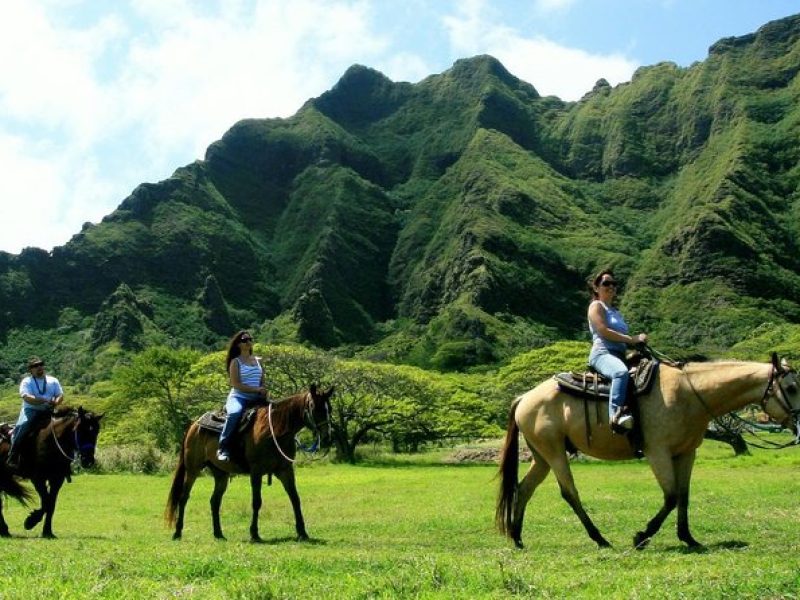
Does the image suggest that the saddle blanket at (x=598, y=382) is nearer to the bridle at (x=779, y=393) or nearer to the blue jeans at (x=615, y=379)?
the blue jeans at (x=615, y=379)

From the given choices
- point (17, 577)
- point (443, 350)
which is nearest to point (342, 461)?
point (17, 577)

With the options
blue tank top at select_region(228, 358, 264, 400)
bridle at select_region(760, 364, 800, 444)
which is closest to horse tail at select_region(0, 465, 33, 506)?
blue tank top at select_region(228, 358, 264, 400)

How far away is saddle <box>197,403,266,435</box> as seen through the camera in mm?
13375

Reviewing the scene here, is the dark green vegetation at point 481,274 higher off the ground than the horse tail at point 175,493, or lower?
higher

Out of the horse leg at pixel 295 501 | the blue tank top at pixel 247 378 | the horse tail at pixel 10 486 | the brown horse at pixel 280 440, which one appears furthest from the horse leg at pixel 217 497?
the horse tail at pixel 10 486

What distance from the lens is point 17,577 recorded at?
8117 mm

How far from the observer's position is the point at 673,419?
1016cm

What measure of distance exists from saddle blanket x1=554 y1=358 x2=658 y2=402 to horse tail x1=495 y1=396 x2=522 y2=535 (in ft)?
3.61

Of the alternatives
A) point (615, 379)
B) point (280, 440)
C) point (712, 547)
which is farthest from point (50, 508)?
point (712, 547)

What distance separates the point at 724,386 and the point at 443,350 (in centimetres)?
10955

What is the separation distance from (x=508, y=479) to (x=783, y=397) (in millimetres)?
4141

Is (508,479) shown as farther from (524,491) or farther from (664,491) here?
(664,491)

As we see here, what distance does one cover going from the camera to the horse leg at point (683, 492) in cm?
998

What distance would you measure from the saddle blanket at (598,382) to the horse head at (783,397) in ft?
4.74
